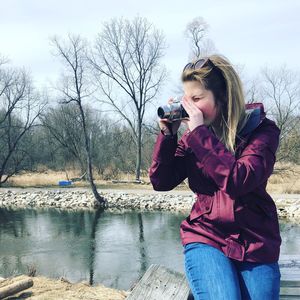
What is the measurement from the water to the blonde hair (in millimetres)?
6496

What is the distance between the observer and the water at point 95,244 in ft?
30.1

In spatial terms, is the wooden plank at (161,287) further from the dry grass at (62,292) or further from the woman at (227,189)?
the dry grass at (62,292)

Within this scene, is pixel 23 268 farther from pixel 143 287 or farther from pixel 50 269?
pixel 143 287

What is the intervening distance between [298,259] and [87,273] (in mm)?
7230

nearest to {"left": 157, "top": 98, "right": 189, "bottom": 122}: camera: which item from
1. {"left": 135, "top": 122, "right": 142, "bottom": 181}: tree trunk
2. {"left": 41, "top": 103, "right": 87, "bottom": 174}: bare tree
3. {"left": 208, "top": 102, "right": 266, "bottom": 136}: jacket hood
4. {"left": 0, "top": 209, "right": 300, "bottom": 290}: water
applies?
{"left": 208, "top": 102, "right": 266, "bottom": 136}: jacket hood

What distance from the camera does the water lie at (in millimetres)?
9188

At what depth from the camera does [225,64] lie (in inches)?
78.7

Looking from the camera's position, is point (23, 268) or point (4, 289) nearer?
point (4, 289)

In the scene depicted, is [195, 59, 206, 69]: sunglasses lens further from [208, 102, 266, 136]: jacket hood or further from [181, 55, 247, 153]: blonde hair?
[208, 102, 266, 136]: jacket hood

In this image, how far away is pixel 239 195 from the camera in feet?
5.96

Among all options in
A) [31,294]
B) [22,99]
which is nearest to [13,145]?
[22,99]

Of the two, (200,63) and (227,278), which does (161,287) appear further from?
(200,63)

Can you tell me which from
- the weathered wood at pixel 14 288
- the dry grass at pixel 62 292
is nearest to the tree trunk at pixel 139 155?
the dry grass at pixel 62 292

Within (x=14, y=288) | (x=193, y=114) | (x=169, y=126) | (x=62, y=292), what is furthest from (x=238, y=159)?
(x=62, y=292)
